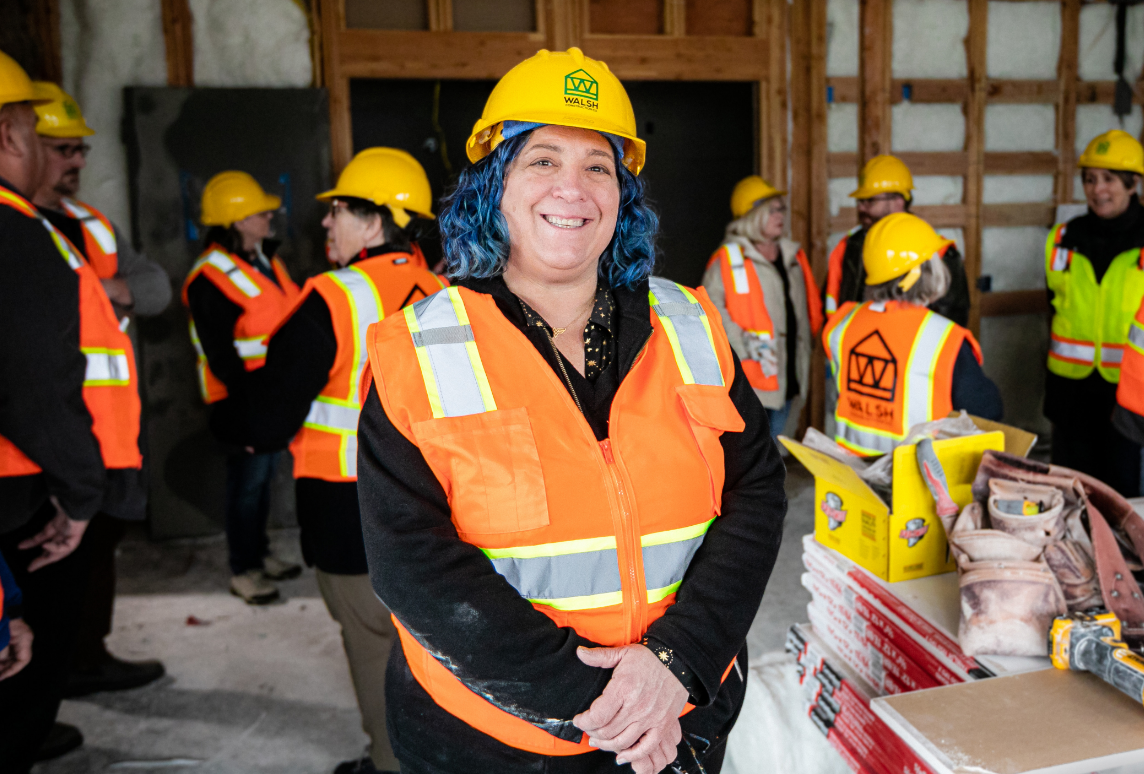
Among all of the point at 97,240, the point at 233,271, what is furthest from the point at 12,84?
the point at 233,271

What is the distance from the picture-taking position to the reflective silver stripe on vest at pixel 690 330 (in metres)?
1.52

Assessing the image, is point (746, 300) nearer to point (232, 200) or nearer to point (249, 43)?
point (232, 200)

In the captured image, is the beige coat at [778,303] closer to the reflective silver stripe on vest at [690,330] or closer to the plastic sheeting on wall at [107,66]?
the reflective silver stripe on vest at [690,330]

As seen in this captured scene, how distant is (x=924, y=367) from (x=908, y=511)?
3.16 ft

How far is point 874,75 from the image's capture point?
18.8ft

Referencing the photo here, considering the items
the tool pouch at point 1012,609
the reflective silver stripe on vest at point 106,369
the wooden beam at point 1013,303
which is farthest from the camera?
the wooden beam at point 1013,303

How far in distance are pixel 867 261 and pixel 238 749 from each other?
9.69ft

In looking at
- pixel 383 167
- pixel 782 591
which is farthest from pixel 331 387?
pixel 782 591

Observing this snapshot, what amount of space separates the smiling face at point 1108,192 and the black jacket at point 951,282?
0.70m

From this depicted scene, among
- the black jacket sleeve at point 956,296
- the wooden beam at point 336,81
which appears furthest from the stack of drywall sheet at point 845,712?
the wooden beam at point 336,81

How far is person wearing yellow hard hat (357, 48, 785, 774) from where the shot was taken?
4.36 ft

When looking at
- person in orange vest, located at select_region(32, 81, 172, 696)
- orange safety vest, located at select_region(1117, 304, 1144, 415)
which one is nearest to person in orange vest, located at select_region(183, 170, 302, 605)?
A: person in orange vest, located at select_region(32, 81, 172, 696)

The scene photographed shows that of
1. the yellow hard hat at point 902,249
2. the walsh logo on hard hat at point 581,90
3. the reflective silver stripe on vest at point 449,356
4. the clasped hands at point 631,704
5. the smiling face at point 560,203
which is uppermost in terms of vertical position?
the walsh logo on hard hat at point 581,90

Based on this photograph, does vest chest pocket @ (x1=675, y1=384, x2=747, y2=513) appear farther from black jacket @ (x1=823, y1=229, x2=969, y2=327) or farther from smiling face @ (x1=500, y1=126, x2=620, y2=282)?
black jacket @ (x1=823, y1=229, x2=969, y2=327)
